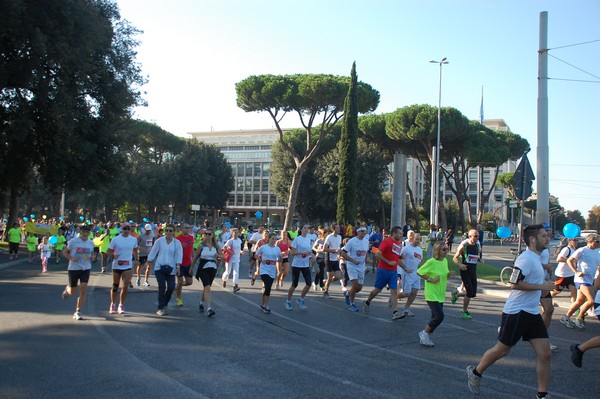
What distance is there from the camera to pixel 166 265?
396 inches

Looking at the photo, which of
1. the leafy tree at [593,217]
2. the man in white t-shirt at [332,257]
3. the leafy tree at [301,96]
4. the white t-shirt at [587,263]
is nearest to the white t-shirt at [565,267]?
the white t-shirt at [587,263]

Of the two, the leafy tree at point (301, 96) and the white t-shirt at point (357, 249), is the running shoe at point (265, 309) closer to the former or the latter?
the white t-shirt at point (357, 249)

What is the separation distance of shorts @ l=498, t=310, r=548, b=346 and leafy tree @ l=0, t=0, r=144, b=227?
662 inches

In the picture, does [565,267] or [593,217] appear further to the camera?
[593,217]

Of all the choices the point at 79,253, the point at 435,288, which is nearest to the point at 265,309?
the point at 79,253

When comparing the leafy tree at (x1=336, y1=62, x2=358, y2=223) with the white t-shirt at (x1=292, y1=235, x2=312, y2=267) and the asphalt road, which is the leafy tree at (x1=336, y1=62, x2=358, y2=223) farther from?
the asphalt road

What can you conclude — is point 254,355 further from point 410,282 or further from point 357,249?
point 357,249

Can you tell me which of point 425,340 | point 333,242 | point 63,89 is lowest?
point 425,340

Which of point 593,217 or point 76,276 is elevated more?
point 593,217

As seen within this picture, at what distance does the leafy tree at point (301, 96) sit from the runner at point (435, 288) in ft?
96.3

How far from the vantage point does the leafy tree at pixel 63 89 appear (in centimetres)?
1802

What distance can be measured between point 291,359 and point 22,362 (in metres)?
3.24

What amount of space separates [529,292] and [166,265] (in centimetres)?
671

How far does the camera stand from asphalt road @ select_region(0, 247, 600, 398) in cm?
557
